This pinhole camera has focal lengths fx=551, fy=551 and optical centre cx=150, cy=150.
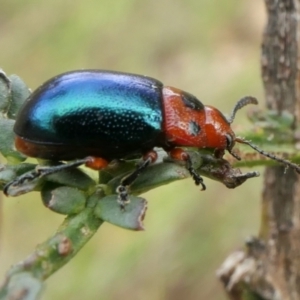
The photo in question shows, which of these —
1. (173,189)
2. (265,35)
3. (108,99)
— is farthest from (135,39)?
(108,99)

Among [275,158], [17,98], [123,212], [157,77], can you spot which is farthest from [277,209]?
[157,77]

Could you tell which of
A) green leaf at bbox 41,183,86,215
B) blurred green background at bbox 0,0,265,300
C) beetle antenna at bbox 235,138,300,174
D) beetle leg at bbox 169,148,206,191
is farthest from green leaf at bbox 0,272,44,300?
blurred green background at bbox 0,0,265,300

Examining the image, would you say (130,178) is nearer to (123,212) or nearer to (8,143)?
(123,212)

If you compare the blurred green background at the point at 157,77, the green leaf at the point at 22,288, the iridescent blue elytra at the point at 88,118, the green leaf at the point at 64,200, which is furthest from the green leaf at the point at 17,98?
the blurred green background at the point at 157,77

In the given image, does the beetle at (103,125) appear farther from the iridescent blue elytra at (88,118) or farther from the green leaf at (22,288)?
the green leaf at (22,288)

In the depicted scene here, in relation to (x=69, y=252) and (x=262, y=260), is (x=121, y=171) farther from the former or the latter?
(x=262, y=260)

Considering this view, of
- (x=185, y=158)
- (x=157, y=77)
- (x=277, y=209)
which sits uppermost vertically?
(x=185, y=158)
